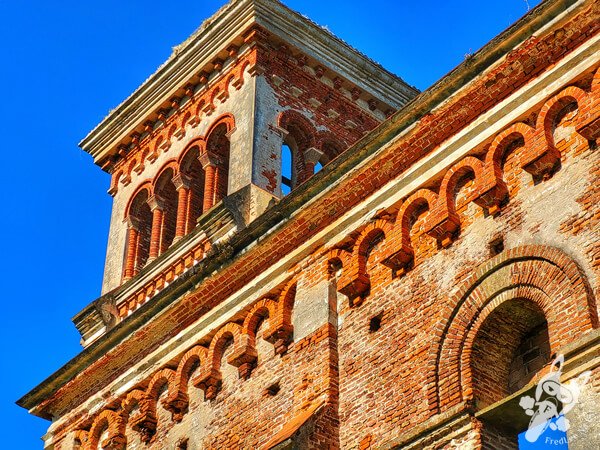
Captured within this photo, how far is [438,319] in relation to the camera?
14250 mm

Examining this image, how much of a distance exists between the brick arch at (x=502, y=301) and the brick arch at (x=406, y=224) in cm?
104

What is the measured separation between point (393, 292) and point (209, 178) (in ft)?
26.0

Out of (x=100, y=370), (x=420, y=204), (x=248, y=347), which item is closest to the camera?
(x=420, y=204)

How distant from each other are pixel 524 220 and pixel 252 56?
10.0m

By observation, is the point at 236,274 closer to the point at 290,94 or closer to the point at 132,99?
the point at 290,94

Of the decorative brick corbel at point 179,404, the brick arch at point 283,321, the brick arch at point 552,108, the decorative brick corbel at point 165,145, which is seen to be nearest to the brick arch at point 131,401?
the decorative brick corbel at point 179,404

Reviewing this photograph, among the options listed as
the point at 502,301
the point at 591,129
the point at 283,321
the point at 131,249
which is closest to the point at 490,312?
the point at 502,301

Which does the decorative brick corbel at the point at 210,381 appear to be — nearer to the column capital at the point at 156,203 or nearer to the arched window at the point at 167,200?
the arched window at the point at 167,200

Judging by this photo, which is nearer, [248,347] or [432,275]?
[432,275]

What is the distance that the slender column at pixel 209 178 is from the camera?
72.2ft

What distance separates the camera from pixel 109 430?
18.6 m

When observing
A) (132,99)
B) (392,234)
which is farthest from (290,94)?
(392,234)

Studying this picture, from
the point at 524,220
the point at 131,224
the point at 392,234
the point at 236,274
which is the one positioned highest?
the point at 131,224

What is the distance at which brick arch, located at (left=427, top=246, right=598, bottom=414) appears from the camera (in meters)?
12.8
